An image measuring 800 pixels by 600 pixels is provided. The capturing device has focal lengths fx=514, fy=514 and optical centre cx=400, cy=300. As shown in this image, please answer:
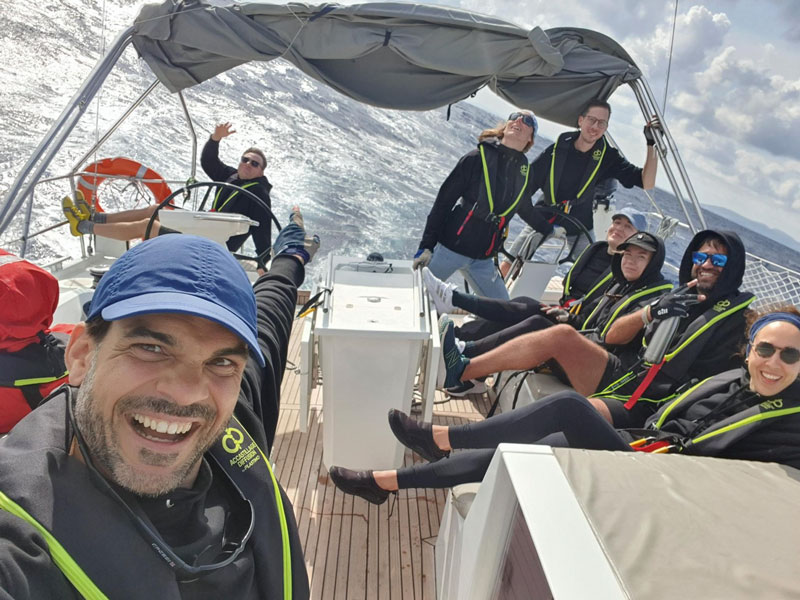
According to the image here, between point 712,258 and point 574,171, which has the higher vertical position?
point 574,171

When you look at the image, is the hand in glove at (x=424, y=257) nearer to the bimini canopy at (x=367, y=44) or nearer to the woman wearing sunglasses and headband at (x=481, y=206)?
the woman wearing sunglasses and headband at (x=481, y=206)

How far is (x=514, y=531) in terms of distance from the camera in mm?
976

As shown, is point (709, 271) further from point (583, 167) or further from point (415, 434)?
point (583, 167)

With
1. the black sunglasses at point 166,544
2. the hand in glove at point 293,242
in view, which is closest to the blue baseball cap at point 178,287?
the black sunglasses at point 166,544

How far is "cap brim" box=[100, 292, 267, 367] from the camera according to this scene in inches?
25.3

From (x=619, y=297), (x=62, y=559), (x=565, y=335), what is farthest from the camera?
(x=619, y=297)

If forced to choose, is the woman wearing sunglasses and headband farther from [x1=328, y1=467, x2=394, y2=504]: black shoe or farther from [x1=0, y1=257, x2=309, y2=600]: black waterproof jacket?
[x1=0, y1=257, x2=309, y2=600]: black waterproof jacket

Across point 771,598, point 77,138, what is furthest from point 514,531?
point 77,138

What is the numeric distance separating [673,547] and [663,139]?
282 centimetres

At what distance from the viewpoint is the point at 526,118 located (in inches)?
108

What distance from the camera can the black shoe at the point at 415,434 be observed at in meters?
1.74

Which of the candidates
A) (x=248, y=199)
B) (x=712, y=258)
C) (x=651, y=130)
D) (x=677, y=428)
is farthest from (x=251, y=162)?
(x=677, y=428)

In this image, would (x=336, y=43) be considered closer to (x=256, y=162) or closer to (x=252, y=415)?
(x=256, y=162)

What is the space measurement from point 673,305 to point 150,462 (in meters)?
1.75
